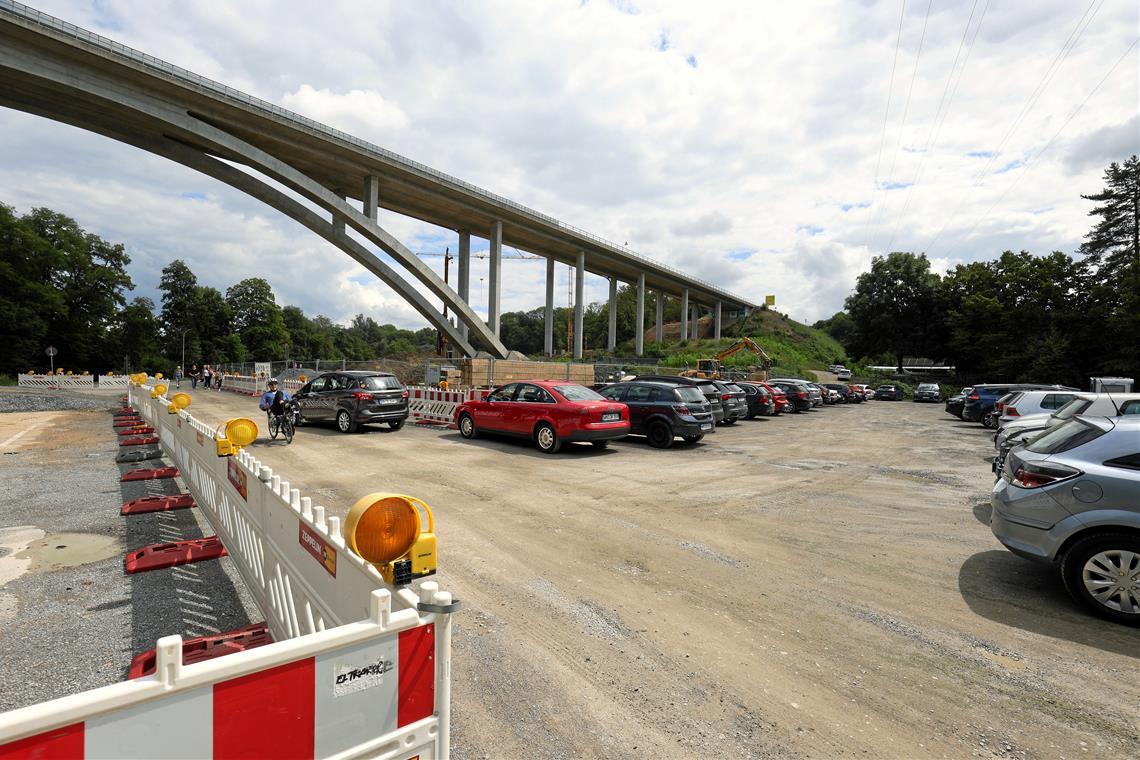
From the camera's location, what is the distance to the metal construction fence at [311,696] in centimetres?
125

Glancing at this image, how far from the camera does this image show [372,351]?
14900 centimetres

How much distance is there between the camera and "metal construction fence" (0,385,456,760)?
49.1 inches

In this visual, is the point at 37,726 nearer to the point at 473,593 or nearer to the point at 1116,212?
the point at 473,593

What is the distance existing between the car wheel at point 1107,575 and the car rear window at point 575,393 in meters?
8.56

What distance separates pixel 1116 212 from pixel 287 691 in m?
65.3

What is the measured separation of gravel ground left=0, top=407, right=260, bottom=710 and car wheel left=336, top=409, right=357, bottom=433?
6.30 meters

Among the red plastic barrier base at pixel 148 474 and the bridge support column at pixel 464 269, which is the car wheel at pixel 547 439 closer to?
the red plastic barrier base at pixel 148 474

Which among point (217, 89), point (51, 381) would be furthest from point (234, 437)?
point (51, 381)

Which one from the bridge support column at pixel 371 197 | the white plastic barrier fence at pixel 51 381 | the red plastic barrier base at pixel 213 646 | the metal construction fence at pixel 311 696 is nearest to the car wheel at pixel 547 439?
the red plastic barrier base at pixel 213 646

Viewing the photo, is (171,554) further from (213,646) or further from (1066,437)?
(1066,437)

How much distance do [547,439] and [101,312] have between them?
73.6m

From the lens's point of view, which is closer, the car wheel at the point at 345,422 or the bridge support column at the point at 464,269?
the car wheel at the point at 345,422

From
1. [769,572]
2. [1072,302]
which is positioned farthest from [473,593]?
[1072,302]

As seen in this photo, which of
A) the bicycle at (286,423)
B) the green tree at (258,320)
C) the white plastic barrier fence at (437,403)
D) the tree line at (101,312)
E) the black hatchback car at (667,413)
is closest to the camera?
the bicycle at (286,423)
